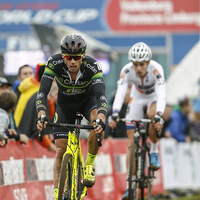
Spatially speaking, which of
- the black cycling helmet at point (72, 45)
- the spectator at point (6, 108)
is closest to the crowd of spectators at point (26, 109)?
the spectator at point (6, 108)

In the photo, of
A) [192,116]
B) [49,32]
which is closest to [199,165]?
[192,116]

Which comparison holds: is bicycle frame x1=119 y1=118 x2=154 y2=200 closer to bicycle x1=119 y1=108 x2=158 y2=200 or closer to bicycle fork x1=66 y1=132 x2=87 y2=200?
bicycle x1=119 y1=108 x2=158 y2=200

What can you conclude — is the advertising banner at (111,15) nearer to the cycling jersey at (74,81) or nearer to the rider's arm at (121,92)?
the rider's arm at (121,92)

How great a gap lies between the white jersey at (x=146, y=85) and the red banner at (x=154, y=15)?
27377 mm

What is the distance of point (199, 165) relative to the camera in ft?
56.8

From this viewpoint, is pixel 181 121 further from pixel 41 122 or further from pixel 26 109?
pixel 41 122

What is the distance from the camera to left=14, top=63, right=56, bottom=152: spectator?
1038 cm

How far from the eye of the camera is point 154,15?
126 ft

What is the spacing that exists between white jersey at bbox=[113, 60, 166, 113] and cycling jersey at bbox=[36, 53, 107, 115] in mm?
2056

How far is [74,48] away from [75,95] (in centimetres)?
83

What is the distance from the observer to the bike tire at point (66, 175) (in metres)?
7.46

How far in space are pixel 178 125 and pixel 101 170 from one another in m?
4.46

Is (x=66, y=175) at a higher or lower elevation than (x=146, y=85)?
lower

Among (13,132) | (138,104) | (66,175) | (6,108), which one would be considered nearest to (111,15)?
(138,104)
